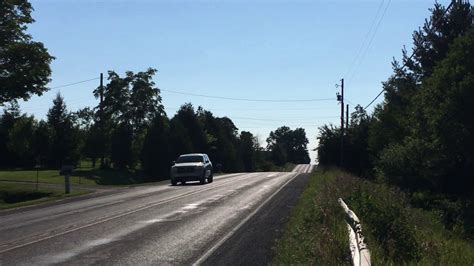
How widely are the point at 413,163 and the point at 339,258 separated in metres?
19.7

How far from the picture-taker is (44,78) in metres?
35.7

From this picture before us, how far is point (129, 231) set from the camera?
15320 millimetres

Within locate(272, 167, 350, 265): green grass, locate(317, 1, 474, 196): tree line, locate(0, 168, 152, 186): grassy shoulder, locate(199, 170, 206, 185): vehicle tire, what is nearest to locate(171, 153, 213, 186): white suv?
locate(199, 170, 206, 185): vehicle tire

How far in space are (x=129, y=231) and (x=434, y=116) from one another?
45.0 feet

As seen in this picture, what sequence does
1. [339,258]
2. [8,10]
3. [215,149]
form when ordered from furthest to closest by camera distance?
[215,149] → [8,10] → [339,258]

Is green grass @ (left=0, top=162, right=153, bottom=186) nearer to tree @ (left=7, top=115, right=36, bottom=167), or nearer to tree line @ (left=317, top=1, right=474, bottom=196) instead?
tree @ (left=7, top=115, right=36, bottom=167)

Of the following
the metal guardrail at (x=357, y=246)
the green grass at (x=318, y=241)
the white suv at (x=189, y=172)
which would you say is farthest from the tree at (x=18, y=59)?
the metal guardrail at (x=357, y=246)

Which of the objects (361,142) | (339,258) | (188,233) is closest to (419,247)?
(339,258)

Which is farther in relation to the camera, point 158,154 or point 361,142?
point 158,154

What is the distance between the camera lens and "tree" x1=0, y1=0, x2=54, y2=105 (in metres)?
34.1

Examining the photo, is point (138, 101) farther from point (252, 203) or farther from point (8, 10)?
point (252, 203)

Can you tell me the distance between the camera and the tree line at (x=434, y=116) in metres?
23.2

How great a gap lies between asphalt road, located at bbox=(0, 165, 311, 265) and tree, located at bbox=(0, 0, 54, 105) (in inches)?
476

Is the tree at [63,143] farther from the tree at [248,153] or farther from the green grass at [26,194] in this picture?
the tree at [248,153]
